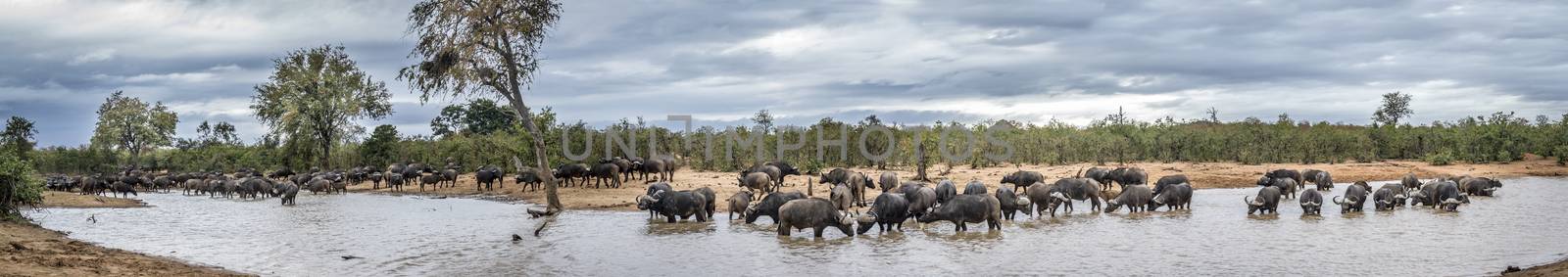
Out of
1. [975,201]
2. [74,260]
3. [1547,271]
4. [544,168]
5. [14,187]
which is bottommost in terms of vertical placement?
[1547,271]

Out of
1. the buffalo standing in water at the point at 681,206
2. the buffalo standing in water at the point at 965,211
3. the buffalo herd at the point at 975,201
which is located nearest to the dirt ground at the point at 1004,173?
the buffalo herd at the point at 975,201

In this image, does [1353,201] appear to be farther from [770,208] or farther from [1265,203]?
[770,208]

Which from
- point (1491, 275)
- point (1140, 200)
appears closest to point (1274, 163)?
point (1140, 200)

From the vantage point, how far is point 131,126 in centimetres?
7806

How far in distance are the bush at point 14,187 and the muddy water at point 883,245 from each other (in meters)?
1.18

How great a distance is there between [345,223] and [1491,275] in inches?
872

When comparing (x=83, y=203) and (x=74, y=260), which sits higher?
(x=83, y=203)

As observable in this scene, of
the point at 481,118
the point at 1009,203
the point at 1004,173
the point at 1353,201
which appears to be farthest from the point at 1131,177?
the point at 481,118

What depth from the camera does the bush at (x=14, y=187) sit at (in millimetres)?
21062

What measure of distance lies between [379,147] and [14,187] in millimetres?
38172

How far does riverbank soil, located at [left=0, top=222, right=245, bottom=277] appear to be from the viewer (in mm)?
13093

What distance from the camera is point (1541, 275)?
11.9m

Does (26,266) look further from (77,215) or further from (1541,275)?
(1541,275)

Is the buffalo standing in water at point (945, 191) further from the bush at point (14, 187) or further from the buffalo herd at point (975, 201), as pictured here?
the bush at point (14, 187)
